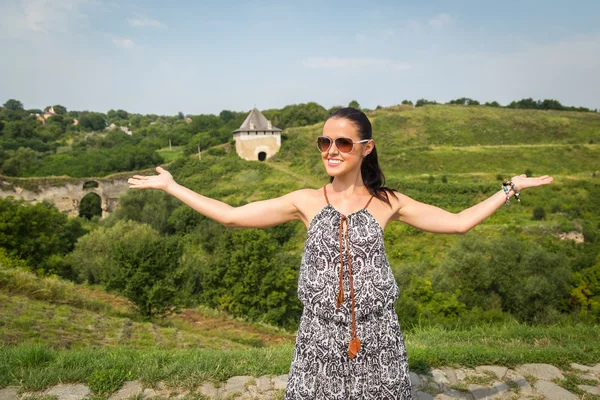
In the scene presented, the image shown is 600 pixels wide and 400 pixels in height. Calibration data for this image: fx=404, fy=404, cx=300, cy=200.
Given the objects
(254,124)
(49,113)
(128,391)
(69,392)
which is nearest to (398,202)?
(128,391)

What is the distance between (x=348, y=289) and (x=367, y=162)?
74 centimetres

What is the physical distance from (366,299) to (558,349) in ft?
10.7

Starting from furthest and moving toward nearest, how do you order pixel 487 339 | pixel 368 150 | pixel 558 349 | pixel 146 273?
pixel 146 273, pixel 487 339, pixel 558 349, pixel 368 150

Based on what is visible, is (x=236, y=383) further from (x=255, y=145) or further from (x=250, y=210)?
(x=255, y=145)

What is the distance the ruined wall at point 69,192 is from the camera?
117 feet

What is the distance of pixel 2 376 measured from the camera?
10.5 feet

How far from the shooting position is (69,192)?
38.8m

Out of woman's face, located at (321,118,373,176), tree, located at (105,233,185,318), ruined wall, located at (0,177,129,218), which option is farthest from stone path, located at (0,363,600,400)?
ruined wall, located at (0,177,129,218)

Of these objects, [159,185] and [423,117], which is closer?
[159,185]

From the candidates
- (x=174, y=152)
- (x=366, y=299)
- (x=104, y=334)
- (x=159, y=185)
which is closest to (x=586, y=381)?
(x=366, y=299)

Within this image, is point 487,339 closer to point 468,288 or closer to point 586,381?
point 586,381

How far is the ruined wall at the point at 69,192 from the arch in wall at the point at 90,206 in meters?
1.34

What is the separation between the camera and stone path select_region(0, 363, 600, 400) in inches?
126

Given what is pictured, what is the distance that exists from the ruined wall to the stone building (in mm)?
12192
